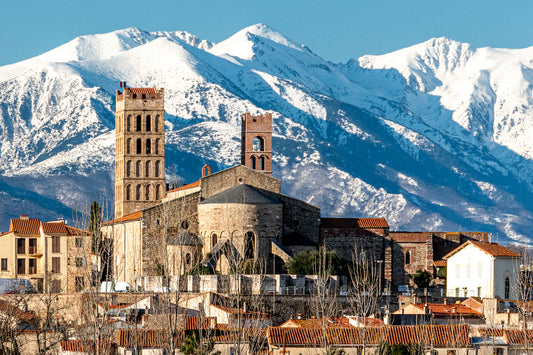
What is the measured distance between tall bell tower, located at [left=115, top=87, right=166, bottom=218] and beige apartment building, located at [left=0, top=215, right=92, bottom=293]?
1646 cm

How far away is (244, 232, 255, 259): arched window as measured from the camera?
386 feet

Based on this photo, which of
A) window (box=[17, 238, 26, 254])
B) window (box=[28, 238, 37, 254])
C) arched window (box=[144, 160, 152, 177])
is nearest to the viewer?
window (box=[28, 238, 37, 254])

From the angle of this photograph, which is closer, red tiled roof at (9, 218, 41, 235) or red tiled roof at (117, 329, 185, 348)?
red tiled roof at (117, 329, 185, 348)

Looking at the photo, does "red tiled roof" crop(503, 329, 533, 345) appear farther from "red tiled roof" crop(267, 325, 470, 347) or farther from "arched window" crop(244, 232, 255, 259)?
"arched window" crop(244, 232, 255, 259)

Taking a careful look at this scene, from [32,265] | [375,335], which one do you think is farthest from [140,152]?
[375,335]

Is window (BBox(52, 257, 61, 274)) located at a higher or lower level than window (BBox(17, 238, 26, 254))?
lower

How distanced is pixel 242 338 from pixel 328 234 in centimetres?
4944

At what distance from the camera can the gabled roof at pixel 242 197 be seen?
11950cm

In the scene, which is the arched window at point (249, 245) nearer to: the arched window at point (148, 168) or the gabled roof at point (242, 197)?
the gabled roof at point (242, 197)

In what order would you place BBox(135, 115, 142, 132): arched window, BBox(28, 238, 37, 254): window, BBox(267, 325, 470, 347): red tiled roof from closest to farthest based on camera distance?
BBox(267, 325, 470, 347): red tiled roof
BBox(28, 238, 37, 254): window
BBox(135, 115, 142, 132): arched window

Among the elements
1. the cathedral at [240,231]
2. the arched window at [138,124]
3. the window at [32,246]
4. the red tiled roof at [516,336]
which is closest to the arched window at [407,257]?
the cathedral at [240,231]

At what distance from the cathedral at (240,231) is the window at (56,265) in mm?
4677

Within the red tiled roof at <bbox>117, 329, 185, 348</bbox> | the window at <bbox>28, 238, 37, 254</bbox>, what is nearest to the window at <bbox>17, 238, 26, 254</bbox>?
the window at <bbox>28, 238, 37, 254</bbox>

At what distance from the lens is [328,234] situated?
411 ft
